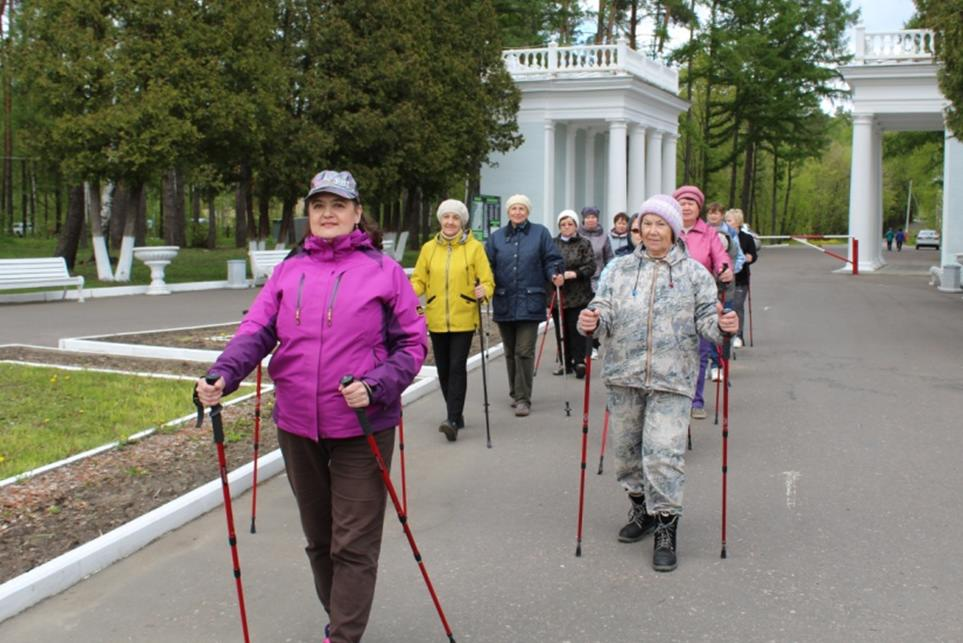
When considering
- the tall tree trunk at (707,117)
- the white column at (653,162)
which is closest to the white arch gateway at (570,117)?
the white column at (653,162)

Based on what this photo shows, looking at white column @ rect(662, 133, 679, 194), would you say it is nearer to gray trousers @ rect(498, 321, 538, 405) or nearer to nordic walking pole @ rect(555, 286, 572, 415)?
nordic walking pole @ rect(555, 286, 572, 415)

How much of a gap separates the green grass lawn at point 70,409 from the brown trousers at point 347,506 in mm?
3683

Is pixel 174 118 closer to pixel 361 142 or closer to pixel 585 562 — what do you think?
pixel 361 142

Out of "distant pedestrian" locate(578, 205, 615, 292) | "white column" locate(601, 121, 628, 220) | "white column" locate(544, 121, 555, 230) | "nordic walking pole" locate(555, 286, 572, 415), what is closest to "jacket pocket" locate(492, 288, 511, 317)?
"nordic walking pole" locate(555, 286, 572, 415)

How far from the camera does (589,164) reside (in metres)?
48.1

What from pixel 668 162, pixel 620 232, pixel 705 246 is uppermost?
pixel 668 162

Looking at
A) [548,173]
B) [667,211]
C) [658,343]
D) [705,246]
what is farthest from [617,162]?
[658,343]

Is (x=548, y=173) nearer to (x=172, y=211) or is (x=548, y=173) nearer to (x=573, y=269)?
(x=172, y=211)

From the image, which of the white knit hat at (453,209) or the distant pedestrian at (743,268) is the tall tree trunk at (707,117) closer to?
the distant pedestrian at (743,268)

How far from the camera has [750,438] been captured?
8.73 metres

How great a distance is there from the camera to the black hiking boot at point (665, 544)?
17.7ft

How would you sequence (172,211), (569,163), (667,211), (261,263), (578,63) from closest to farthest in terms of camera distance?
(667,211), (261,263), (578,63), (172,211), (569,163)

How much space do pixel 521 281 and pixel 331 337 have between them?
5.80 metres

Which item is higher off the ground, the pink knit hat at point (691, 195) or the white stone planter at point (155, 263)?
the pink knit hat at point (691, 195)
